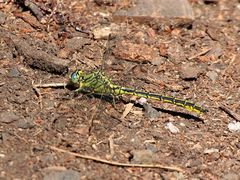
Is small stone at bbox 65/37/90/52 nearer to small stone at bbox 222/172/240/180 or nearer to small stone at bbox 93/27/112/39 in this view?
small stone at bbox 93/27/112/39

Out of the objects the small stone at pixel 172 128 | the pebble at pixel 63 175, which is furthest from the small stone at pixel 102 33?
the pebble at pixel 63 175

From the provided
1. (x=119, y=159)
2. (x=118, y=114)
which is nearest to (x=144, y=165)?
(x=119, y=159)

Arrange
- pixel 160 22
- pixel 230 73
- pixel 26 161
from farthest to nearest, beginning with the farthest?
pixel 160 22 < pixel 230 73 < pixel 26 161

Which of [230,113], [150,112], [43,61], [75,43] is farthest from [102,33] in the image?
[230,113]

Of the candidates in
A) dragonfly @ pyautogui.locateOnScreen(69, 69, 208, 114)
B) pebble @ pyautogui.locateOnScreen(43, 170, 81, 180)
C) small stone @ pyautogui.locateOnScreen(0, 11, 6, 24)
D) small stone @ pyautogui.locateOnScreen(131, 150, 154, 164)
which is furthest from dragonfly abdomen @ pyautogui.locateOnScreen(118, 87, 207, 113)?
small stone @ pyautogui.locateOnScreen(0, 11, 6, 24)

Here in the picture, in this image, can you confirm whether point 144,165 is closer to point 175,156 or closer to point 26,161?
point 175,156
